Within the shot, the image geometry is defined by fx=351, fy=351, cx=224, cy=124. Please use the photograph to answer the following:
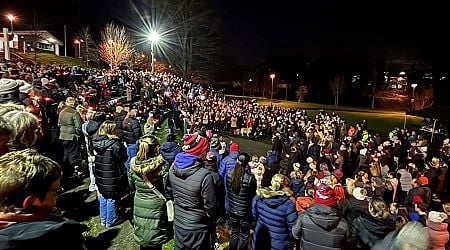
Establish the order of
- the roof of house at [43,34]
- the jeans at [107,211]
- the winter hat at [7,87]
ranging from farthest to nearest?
the roof of house at [43,34]
the jeans at [107,211]
the winter hat at [7,87]

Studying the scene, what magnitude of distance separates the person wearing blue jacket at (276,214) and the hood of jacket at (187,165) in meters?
1.24

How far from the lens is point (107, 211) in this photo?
5.71 meters

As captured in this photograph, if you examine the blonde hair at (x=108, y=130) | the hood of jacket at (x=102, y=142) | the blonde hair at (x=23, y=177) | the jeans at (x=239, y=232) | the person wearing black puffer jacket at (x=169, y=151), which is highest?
the blonde hair at (x=23, y=177)

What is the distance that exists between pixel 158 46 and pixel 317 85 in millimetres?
51243

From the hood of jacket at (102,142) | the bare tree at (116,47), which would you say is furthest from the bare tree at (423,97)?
the hood of jacket at (102,142)

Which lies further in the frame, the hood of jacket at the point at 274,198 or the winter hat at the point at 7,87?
→ the winter hat at the point at 7,87

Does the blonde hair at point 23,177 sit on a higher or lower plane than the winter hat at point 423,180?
higher

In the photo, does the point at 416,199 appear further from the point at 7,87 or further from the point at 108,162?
the point at 7,87

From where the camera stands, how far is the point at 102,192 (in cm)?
548

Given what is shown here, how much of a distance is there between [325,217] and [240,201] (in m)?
1.80

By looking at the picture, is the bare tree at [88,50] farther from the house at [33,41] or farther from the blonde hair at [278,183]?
the blonde hair at [278,183]

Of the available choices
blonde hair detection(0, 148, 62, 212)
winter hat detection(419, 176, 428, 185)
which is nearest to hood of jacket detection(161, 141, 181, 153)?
blonde hair detection(0, 148, 62, 212)

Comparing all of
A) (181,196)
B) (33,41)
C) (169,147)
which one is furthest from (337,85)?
(181,196)

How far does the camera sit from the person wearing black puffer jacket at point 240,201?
5453mm
